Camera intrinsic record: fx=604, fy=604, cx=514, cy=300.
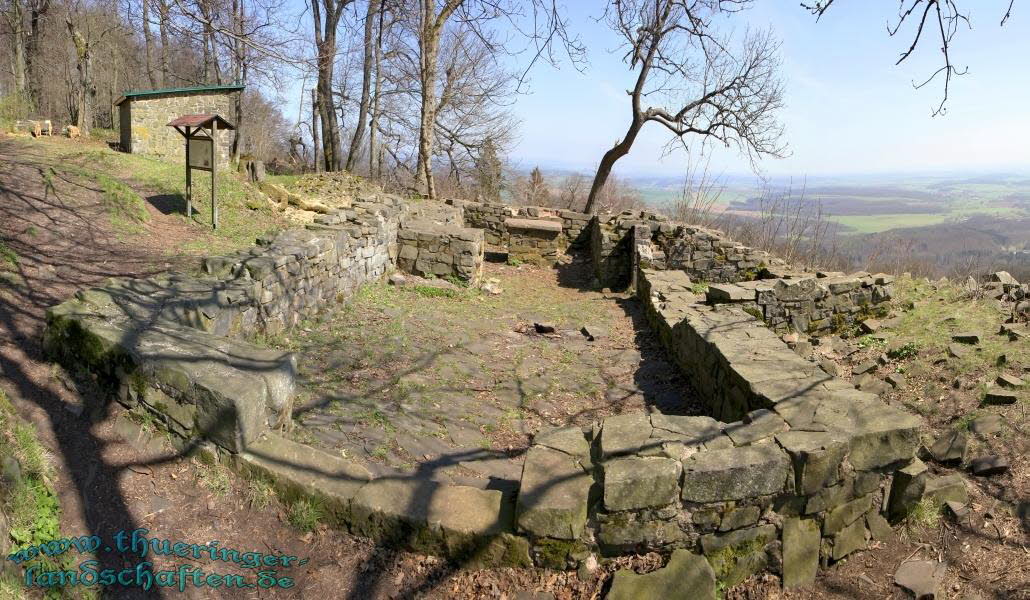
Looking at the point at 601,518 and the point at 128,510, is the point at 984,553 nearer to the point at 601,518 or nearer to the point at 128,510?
the point at 601,518

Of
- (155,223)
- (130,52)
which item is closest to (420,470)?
(155,223)

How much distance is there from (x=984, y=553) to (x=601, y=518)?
2543 mm

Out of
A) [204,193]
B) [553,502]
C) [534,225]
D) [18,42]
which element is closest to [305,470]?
[553,502]

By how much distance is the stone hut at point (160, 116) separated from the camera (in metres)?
14.9

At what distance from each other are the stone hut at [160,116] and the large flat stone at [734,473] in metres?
14.5

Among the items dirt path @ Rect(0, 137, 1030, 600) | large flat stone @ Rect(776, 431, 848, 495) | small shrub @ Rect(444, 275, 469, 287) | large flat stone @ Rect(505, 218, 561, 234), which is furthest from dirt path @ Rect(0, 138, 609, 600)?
large flat stone @ Rect(505, 218, 561, 234)

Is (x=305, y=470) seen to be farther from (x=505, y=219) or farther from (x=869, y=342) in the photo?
(x=505, y=219)

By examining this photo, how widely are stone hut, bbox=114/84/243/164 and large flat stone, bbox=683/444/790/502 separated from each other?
14511 mm

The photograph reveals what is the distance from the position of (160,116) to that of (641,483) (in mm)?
16289

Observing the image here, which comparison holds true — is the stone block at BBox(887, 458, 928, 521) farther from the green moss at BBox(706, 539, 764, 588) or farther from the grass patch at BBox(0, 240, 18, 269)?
the grass patch at BBox(0, 240, 18, 269)

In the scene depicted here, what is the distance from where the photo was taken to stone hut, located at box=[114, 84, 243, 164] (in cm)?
1488

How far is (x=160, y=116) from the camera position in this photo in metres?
15.2

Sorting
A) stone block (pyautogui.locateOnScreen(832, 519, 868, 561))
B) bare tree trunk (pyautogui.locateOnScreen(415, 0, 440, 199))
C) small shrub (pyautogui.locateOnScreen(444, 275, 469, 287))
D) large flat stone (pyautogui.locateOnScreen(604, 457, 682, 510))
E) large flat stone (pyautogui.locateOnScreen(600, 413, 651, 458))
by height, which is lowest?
stone block (pyautogui.locateOnScreen(832, 519, 868, 561))

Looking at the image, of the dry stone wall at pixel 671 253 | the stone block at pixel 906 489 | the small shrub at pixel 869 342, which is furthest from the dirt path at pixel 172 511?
the dry stone wall at pixel 671 253
